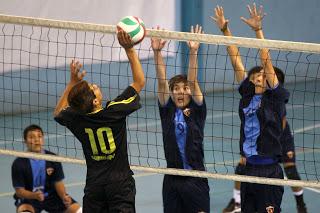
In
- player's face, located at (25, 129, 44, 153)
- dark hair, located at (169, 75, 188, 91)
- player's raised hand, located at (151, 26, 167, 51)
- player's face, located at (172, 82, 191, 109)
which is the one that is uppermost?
player's raised hand, located at (151, 26, 167, 51)

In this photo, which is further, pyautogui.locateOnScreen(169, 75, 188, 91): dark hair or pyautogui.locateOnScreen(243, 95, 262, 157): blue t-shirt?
pyautogui.locateOnScreen(243, 95, 262, 157): blue t-shirt

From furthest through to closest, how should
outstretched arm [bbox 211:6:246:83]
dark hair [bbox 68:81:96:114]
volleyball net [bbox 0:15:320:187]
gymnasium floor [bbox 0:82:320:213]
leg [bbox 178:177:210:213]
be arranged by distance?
1. volleyball net [bbox 0:15:320:187]
2. gymnasium floor [bbox 0:82:320:213]
3. outstretched arm [bbox 211:6:246:83]
4. leg [bbox 178:177:210:213]
5. dark hair [bbox 68:81:96:114]

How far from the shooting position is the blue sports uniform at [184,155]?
26.6ft

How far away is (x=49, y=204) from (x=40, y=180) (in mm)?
267

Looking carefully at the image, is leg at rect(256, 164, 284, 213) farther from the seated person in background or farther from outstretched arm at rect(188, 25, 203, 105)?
the seated person in background

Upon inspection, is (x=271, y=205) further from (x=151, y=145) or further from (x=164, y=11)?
(x=164, y=11)

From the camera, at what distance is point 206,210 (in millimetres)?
8148

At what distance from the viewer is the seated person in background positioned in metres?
9.14

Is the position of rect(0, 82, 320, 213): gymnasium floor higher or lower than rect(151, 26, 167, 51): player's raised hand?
lower

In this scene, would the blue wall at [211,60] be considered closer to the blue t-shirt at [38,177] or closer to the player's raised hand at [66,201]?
the blue t-shirt at [38,177]

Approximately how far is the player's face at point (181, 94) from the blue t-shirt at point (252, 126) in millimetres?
568

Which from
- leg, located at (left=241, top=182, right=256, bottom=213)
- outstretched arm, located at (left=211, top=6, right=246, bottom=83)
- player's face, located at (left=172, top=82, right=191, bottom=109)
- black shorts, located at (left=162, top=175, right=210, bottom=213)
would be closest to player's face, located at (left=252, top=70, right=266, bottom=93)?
outstretched arm, located at (left=211, top=6, right=246, bottom=83)

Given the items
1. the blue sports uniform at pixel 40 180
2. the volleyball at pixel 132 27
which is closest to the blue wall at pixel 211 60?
the blue sports uniform at pixel 40 180

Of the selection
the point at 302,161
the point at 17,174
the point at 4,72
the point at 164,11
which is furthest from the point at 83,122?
the point at 164,11
